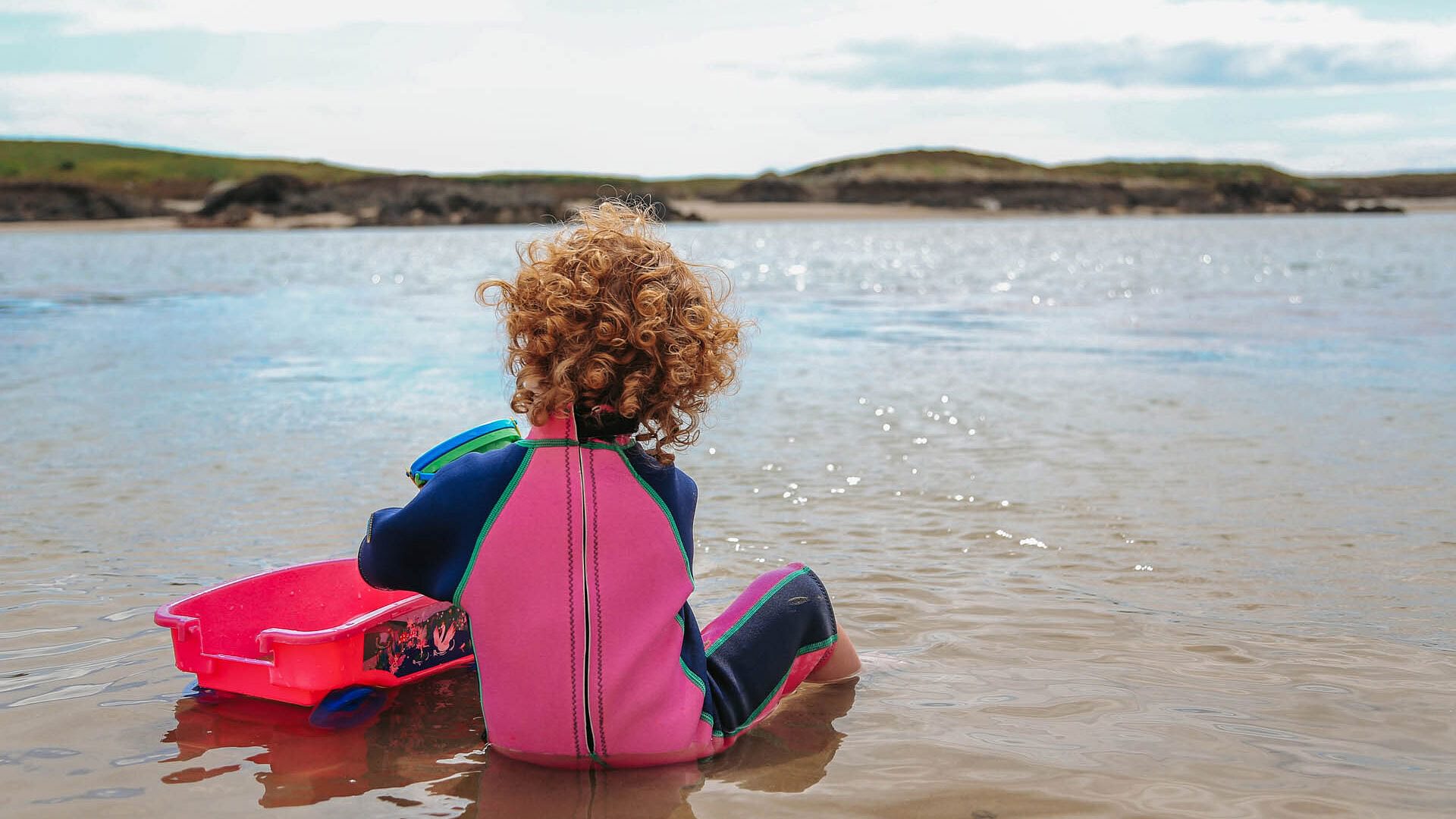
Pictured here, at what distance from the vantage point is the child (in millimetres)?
2588

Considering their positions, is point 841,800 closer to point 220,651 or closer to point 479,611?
point 479,611

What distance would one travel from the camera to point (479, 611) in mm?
2684

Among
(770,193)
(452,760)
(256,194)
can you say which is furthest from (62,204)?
(452,760)

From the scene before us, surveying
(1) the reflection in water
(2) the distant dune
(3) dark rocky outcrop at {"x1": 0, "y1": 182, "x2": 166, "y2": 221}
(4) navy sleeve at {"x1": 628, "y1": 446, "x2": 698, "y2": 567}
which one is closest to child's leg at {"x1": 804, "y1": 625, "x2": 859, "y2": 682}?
(1) the reflection in water

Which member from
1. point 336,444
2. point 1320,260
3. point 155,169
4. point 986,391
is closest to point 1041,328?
point 986,391

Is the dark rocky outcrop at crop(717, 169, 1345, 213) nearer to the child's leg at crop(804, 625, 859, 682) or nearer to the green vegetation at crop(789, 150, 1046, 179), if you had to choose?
the green vegetation at crop(789, 150, 1046, 179)

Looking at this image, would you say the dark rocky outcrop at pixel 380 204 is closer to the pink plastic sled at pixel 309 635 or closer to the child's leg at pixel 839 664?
the pink plastic sled at pixel 309 635

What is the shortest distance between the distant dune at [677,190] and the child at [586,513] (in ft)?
197

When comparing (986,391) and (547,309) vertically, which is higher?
(547,309)

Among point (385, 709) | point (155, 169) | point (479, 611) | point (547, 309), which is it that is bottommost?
point (385, 709)

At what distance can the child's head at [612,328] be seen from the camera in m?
2.61

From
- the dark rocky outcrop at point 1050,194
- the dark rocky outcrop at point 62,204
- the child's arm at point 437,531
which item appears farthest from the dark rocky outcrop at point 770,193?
the child's arm at point 437,531

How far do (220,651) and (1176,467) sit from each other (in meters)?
4.76

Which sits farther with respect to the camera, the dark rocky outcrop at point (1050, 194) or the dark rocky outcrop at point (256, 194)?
the dark rocky outcrop at point (1050, 194)
